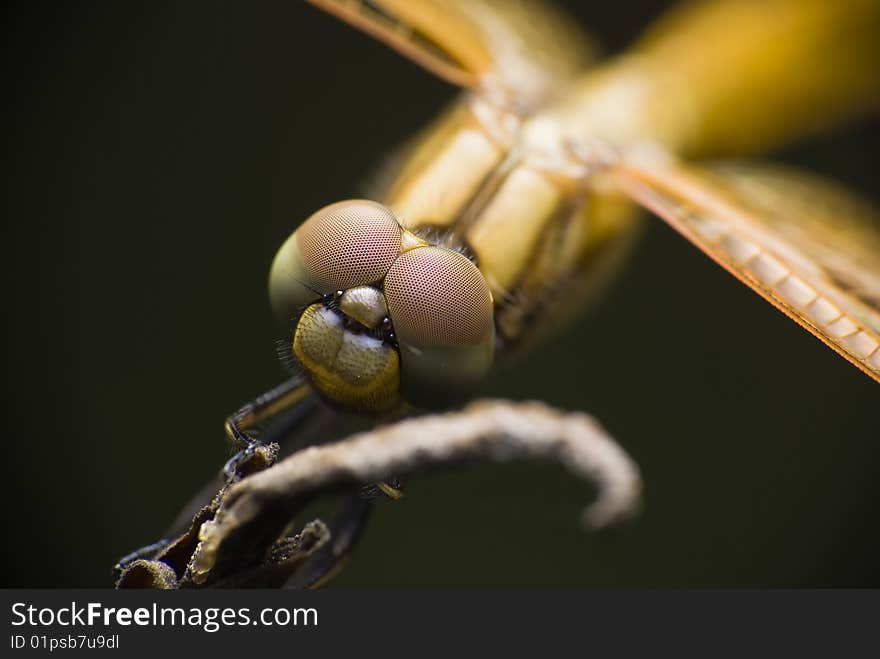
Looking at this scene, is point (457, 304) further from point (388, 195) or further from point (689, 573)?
point (689, 573)

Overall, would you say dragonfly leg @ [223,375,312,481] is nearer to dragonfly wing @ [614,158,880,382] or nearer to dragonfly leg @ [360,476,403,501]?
dragonfly leg @ [360,476,403,501]

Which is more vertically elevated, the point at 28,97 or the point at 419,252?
the point at 419,252

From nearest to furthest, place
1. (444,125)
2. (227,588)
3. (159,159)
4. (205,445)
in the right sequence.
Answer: (227,588) → (444,125) → (205,445) → (159,159)

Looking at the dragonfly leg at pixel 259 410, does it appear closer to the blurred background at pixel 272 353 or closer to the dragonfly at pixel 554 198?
the dragonfly at pixel 554 198

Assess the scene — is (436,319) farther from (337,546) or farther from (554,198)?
(554,198)

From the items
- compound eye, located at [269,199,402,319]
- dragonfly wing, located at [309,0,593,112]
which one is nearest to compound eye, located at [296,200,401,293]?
compound eye, located at [269,199,402,319]

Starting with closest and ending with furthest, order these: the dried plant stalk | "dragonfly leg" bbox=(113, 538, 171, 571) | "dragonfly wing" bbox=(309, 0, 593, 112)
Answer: the dried plant stalk, "dragonfly leg" bbox=(113, 538, 171, 571), "dragonfly wing" bbox=(309, 0, 593, 112)

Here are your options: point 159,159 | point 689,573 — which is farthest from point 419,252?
point 689,573
